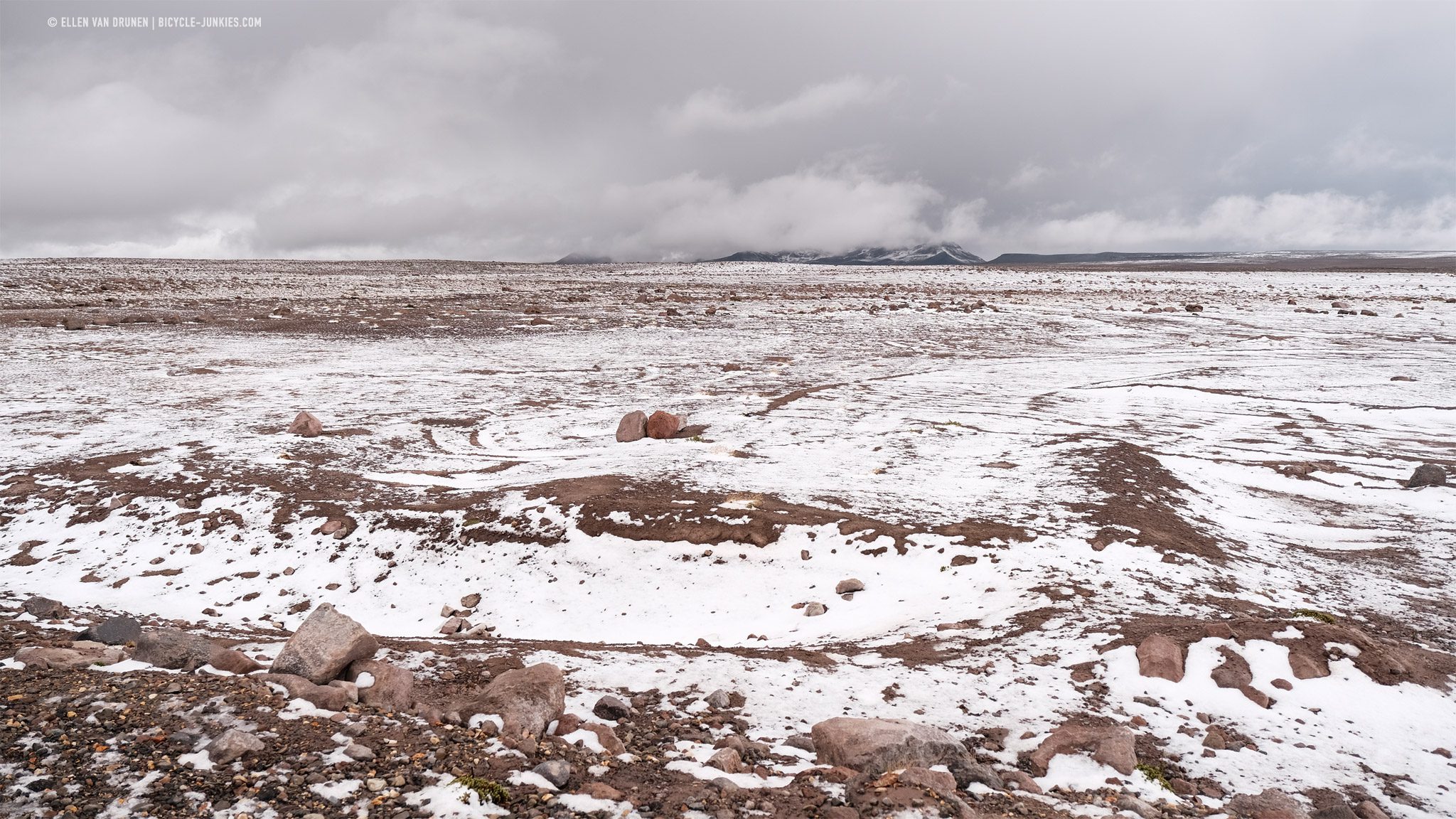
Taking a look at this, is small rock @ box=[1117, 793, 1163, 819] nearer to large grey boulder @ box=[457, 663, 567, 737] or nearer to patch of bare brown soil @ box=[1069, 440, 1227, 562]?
large grey boulder @ box=[457, 663, 567, 737]

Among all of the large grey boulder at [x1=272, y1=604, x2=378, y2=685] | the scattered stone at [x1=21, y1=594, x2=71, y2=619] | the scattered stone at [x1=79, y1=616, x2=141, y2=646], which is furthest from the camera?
the scattered stone at [x1=21, y1=594, x2=71, y2=619]

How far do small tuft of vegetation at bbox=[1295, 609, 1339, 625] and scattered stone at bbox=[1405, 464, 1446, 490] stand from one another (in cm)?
728

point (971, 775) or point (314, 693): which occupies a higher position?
point (314, 693)

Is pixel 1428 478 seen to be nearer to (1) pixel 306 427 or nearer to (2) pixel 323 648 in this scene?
(2) pixel 323 648

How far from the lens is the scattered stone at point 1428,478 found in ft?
43.5

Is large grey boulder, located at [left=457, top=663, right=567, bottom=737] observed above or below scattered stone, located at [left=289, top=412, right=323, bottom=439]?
below

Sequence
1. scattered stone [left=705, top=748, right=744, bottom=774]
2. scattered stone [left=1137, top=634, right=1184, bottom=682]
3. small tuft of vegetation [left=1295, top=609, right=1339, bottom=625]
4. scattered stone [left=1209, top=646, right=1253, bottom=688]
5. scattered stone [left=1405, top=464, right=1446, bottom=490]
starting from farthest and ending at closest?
scattered stone [left=1405, top=464, right=1446, bottom=490]
small tuft of vegetation [left=1295, top=609, right=1339, bottom=625]
scattered stone [left=1137, top=634, right=1184, bottom=682]
scattered stone [left=1209, top=646, right=1253, bottom=688]
scattered stone [left=705, top=748, right=744, bottom=774]

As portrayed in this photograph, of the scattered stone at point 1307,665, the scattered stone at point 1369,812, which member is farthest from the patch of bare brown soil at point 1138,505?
the scattered stone at point 1369,812

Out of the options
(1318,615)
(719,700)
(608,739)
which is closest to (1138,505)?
(1318,615)

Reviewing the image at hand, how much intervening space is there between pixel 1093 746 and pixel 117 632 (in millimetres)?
8414

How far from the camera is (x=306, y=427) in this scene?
1680 cm

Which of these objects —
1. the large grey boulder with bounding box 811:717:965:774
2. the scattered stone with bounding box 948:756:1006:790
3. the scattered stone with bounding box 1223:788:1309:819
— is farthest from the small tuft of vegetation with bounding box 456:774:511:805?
the scattered stone with bounding box 1223:788:1309:819

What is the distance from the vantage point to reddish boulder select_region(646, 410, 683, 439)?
1692cm

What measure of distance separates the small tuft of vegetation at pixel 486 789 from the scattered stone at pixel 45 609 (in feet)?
21.6
